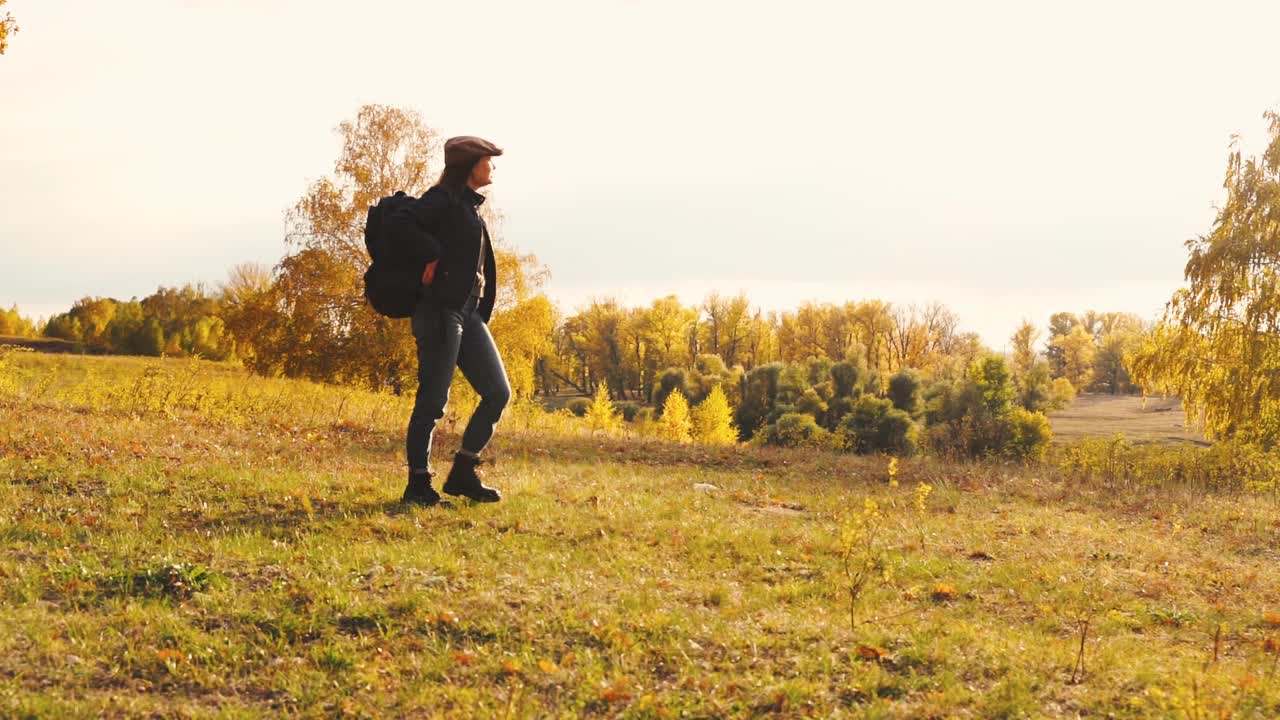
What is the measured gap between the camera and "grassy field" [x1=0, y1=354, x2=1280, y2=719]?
13.5ft

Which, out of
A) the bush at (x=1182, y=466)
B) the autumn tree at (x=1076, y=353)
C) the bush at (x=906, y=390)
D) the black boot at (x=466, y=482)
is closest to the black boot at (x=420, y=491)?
the black boot at (x=466, y=482)

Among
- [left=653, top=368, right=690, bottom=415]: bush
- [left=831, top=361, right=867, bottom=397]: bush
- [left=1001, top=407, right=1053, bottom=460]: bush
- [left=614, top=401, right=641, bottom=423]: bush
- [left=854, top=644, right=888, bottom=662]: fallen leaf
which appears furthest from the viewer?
[left=614, top=401, right=641, bottom=423]: bush

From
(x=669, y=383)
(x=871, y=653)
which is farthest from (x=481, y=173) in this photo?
(x=669, y=383)

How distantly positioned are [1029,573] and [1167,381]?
20983mm

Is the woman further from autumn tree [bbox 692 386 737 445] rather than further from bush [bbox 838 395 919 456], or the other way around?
bush [bbox 838 395 919 456]

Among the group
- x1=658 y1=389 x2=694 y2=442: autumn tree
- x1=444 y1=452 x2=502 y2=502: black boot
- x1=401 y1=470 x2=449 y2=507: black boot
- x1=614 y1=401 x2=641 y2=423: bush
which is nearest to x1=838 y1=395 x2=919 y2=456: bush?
x1=658 y1=389 x2=694 y2=442: autumn tree

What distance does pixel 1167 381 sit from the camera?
24406 mm

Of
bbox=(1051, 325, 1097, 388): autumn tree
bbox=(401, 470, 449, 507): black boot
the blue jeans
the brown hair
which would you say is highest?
bbox=(1051, 325, 1097, 388): autumn tree

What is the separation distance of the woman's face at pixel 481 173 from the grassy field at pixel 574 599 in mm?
2582

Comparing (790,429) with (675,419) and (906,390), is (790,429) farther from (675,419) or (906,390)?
(906,390)

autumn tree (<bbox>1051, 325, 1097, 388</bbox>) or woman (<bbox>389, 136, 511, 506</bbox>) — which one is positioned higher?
autumn tree (<bbox>1051, 325, 1097, 388</bbox>)

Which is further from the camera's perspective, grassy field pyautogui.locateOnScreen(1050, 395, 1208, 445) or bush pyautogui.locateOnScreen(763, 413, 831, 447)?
grassy field pyautogui.locateOnScreen(1050, 395, 1208, 445)

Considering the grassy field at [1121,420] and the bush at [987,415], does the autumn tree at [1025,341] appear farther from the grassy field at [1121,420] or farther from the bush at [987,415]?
the bush at [987,415]

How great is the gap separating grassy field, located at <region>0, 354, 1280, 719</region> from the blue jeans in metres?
0.61
